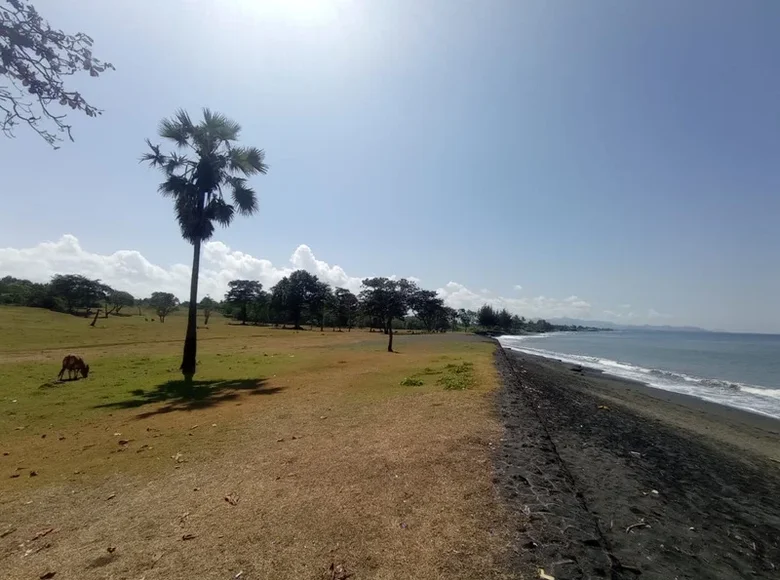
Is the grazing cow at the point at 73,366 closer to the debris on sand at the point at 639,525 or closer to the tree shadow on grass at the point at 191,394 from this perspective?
the tree shadow on grass at the point at 191,394

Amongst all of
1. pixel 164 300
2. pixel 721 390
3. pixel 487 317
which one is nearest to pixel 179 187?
pixel 721 390

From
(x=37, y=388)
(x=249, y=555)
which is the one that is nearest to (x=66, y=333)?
(x=37, y=388)

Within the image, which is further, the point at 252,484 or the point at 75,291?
the point at 75,291

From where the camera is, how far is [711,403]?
1902 cm

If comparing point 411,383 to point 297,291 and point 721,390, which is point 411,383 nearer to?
point 721,390

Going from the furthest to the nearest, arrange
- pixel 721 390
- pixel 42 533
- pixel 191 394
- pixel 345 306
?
pixel 345 306
pixel 721 390
pixel 191 394
pixel 42 533

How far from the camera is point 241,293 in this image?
3819 inches

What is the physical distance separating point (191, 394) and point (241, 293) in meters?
89.5

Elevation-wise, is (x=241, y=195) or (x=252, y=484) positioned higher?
(x=241, y=195)

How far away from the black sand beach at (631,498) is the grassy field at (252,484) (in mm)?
533

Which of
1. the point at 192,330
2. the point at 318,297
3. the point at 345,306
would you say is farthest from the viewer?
the point at 345,306

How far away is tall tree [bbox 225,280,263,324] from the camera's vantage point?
95.3 metres

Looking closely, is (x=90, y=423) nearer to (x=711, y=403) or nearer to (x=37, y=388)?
(x=37, y=388)

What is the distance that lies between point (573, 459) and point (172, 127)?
19.9m
